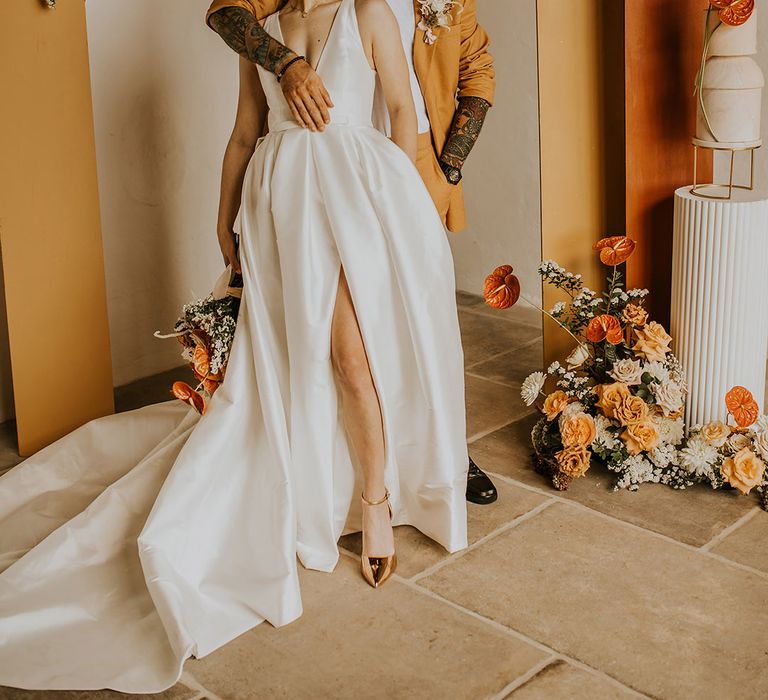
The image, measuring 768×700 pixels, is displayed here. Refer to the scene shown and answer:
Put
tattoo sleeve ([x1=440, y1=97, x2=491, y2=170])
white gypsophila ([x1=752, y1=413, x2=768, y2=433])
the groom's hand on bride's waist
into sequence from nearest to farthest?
the groom's hand on bride's waist
tattoo sleeve ([x1=440, y1=97, x2=491, y2=170])
white gypsophila ([x1=752, y1=413, x2=768, y2=433])

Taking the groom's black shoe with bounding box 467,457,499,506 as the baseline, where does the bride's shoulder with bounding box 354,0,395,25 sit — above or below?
above

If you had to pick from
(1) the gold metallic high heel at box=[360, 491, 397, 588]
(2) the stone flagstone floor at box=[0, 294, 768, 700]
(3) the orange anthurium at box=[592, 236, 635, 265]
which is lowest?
(2) the stone flagstone floor at box=[0, 294, 768, 700]

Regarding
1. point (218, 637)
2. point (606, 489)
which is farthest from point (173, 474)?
point (606, 489)

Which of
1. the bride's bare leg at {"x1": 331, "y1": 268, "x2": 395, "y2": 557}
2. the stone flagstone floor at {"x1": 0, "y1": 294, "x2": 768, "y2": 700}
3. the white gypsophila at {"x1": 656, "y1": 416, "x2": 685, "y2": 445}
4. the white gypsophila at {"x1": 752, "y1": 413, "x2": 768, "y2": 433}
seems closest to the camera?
the stone flagstone floor at {"x1": 0, "y1": 294, "x2": 768, "y2": 700}

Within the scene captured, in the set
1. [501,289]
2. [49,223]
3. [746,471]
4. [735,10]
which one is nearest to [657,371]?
[746,471]

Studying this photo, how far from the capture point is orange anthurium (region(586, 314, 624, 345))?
3336mm

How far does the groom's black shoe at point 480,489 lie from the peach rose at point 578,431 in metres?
0.28

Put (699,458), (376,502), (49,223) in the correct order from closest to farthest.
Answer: (376,502)
(699,458)
(49,223)

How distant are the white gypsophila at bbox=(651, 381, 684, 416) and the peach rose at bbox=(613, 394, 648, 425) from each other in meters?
0.05

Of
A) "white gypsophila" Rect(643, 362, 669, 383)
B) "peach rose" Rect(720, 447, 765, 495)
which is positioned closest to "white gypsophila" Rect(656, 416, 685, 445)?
"white gypsophila" Rect(643, 362, 669, 383)

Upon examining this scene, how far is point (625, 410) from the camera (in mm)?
3281

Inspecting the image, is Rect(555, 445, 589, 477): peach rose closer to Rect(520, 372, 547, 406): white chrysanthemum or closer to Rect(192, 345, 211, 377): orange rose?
Rect(520, 372, 547, 406): white chrysanthemum

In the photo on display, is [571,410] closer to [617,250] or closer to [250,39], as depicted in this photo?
[617,250]

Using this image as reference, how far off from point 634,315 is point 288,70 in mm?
1437
